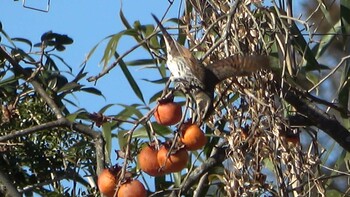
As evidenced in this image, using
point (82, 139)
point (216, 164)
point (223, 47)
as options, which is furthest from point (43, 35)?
point (223, 47)

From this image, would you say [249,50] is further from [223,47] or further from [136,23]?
[136,23]

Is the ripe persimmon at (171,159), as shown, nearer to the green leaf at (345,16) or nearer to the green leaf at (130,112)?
the green leaf at (130,112)

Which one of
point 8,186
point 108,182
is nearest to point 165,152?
point 108,182

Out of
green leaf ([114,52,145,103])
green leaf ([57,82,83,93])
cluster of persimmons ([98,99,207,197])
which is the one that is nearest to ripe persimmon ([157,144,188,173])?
cluster of persimmons ([98,99,207,197])

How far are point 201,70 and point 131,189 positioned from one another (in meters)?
0.26

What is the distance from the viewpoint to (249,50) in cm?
195

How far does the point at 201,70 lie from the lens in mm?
2002

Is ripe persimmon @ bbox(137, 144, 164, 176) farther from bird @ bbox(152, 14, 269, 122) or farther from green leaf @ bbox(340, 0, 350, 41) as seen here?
green leaf @ bbox(340, 0, 350, 41)

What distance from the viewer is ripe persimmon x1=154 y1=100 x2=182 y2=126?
73.2 inches

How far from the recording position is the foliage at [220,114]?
6.18 feet

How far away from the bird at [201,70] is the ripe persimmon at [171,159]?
91 millimetres

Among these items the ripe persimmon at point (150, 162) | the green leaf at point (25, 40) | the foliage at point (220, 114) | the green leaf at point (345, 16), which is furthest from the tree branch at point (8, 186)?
the green leaf at point (345, 16)

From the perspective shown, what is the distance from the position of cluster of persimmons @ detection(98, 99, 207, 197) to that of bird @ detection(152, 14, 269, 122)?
3.2 inches

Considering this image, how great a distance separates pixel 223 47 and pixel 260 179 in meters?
0.24
